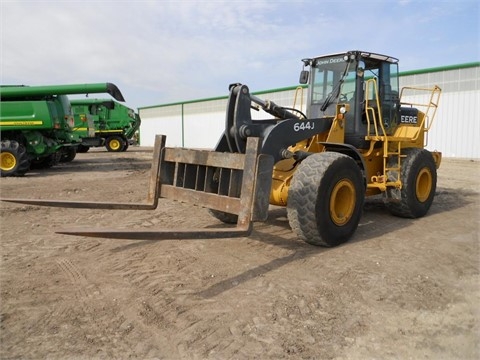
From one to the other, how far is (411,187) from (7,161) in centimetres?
1159

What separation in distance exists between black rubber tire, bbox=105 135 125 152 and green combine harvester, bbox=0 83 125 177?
11726 mm

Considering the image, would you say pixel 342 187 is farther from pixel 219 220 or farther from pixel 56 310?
pixel 56 310

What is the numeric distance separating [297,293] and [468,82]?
1737 cm

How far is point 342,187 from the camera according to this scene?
5.14 metres

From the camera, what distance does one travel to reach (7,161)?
12.5 metres

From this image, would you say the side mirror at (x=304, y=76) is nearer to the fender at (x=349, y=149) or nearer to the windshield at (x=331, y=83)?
the windshield at (x=331, y=83)

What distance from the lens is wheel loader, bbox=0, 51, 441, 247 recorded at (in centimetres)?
417

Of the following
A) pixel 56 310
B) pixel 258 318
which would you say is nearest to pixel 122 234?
pixel 56 310

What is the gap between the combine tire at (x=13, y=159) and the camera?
12.3 metres

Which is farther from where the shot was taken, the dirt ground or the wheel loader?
the wheel loader

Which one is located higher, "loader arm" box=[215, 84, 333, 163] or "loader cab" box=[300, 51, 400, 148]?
"loader cab" box=[300, 51, 400, 148]

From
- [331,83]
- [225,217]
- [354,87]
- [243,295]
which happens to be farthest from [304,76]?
[243,295]

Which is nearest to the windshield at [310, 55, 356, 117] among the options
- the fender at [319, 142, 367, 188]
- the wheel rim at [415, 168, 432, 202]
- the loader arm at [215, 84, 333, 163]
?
the fender at [319, 142, 367, 188]

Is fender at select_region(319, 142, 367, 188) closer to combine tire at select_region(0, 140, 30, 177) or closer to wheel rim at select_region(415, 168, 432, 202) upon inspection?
wheel rim at select_region(415, 168, 432, 202)
